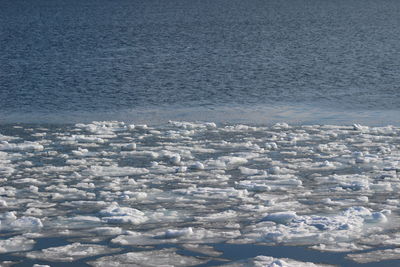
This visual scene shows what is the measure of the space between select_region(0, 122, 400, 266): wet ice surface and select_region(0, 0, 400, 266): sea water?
0.09ft

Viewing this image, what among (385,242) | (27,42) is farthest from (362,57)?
(385,242)

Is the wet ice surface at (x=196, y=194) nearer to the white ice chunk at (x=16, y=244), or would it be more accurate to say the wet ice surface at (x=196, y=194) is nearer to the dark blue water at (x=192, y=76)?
the white ice chunk at (x=16, y=244)

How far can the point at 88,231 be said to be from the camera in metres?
7.77

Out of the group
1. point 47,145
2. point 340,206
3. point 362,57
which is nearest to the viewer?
point 340,206

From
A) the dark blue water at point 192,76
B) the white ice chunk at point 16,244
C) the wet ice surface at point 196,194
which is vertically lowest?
the white ice chunk at point 16,244

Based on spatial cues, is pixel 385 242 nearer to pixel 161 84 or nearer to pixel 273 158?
pixel 273 158

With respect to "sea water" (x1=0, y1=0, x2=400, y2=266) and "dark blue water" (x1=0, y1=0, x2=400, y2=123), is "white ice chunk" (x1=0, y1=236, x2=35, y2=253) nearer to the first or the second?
"sea water" (x1=0, y1=0, x2=400, y2=266)

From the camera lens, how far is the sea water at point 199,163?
7.32 m

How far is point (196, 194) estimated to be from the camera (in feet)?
30.4

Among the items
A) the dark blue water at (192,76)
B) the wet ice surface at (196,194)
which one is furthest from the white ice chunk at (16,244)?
the dark blue water at (192,76)

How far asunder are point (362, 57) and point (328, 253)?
21939mm

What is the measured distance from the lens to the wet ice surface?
722cm

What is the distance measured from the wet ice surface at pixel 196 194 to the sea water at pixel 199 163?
3 cm

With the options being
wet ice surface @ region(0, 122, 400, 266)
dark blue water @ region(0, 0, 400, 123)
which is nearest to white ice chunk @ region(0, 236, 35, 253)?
wet ice surface @ region(0, 122, 400, 266)
